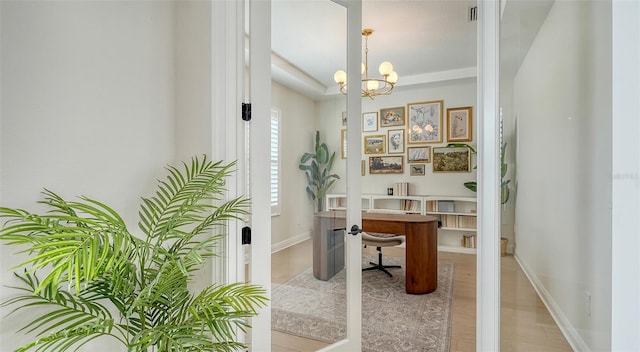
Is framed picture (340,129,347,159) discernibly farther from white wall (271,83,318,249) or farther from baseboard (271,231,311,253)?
baseboard (271,231,311,253)

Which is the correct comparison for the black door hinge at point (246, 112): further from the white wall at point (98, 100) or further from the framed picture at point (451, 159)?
the framed picture at point (451, 159)

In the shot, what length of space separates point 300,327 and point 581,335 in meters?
1.32

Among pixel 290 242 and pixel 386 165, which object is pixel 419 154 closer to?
pixel 386 165

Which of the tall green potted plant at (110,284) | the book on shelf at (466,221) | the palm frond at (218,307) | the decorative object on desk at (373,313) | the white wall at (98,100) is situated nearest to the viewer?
the tall green potted plant at (110,284)

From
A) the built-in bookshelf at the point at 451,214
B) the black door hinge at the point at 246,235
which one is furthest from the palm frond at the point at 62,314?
the built-in bookshelf at the point at 451,214

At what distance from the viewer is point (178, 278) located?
3.60 feet

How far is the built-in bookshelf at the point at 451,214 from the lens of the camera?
503 cm

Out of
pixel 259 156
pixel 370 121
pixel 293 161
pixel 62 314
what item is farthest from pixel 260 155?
pixel 370 121

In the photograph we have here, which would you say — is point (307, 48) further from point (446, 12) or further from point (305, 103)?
point (446, 12)

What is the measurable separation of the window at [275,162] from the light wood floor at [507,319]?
276 millimetres

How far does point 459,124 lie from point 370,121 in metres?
1.49

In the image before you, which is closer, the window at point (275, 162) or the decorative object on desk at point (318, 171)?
the window at point (275, 162)

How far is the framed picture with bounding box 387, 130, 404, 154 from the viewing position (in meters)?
5.54

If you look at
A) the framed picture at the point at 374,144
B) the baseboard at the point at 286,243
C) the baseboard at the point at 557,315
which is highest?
the framed picture at the point at 374,144
